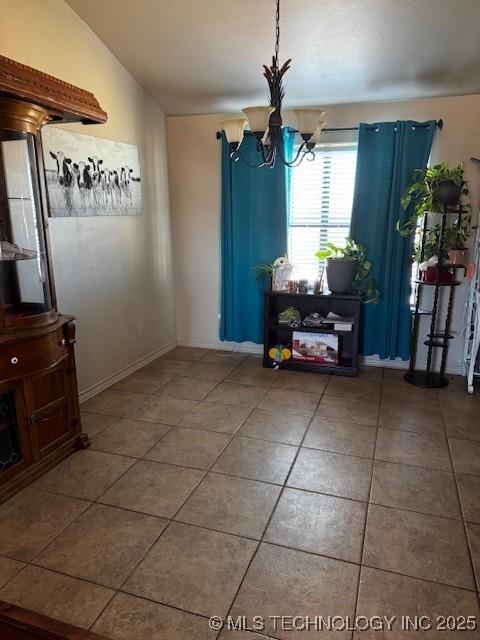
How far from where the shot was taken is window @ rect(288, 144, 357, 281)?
3.91 metres

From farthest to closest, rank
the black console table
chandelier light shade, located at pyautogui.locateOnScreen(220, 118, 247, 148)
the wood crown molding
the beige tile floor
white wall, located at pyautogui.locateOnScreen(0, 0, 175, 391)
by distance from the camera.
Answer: the black console table → white wall, located at pyautogui.locateOnScreen(0, 0, 175, 391) → chandelier light shade, located at pyautogui.locateOnScreen(220, 118, 247, 148) → the wood crown molding → the beige tile floor

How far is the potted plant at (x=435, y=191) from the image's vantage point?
3283 mm

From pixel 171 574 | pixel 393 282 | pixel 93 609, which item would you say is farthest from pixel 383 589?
pixel 393 282

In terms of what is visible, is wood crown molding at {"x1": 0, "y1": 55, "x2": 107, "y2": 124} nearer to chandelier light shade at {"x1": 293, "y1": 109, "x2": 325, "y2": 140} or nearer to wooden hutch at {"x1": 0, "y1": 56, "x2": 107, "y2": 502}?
wooden hutch at {"x1": 0, "y1": 56, "x2": 107, "y2": 502}

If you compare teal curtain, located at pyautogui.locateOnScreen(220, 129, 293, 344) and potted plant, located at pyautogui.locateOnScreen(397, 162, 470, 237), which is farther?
teal curtain, located at pyautogui.locateOnScreen(220, 129, 293, 344)

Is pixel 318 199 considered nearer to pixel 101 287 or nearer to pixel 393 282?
pixel 393 282

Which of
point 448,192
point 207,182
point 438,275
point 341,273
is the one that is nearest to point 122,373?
point 207,182

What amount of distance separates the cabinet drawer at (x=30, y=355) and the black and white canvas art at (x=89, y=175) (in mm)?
1084

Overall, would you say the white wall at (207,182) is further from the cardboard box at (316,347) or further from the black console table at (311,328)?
the cardboard box at (316,347)

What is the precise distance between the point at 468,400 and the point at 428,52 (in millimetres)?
2509

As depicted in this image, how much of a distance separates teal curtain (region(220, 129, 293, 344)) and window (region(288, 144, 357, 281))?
0.16m

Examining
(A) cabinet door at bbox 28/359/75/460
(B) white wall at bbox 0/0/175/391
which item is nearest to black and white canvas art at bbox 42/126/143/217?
(B) white wall at bbox 0/0/175/391

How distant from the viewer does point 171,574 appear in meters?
1.77

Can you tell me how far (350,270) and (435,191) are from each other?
2.87 ft
